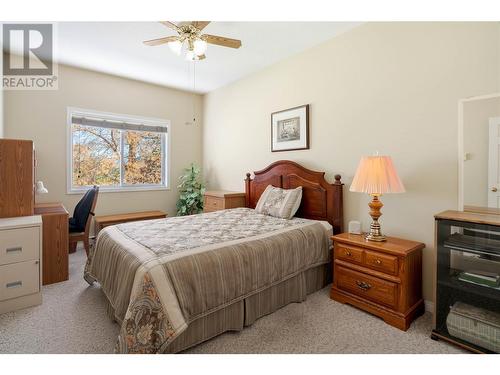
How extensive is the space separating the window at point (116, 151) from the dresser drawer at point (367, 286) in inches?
141

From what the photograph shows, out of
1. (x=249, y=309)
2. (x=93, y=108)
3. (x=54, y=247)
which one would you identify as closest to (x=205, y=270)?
(x=249, y=309)

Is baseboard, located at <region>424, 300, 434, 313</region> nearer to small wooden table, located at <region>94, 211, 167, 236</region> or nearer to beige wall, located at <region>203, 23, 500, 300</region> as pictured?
beige wall, located at <region>203, 23, 500, 300</region>

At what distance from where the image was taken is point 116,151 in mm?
4305

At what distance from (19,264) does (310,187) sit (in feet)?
9.52

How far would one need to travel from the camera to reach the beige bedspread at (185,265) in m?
1.45

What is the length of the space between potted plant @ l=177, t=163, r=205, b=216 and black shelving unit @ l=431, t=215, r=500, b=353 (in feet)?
11.6

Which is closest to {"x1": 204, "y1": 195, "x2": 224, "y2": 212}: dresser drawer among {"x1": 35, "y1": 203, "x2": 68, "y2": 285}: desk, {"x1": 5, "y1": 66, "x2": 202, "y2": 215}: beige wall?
{"x1": 5, "y1": 66, "x2": 202, "y2": 215}: beige wall

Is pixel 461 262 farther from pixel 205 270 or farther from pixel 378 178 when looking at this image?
pixel 205 270

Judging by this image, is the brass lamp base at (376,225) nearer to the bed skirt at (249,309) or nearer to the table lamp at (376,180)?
the table lamp at (376,180)

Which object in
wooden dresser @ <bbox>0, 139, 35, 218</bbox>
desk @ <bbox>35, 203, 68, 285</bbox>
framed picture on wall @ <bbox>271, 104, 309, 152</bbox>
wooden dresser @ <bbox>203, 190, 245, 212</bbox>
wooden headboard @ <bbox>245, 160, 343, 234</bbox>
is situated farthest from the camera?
wooden dresser @ <bbox>203, 190, 245, 212</bbox>

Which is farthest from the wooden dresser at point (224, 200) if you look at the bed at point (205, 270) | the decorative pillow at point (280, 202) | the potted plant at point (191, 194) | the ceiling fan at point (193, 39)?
the ceiling fan at point (193, 39)

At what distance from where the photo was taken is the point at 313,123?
311 cm

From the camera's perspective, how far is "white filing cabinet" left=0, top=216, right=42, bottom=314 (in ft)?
6.85
